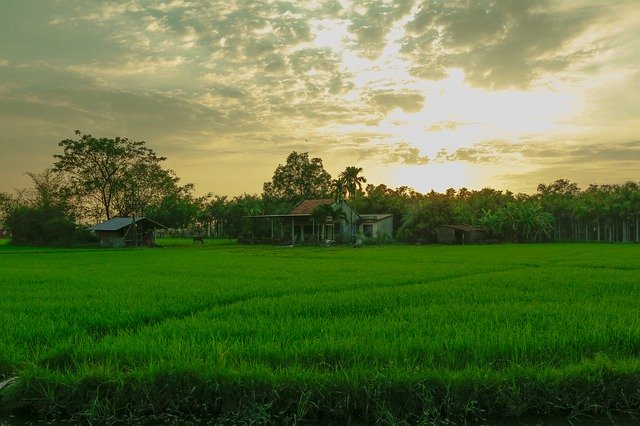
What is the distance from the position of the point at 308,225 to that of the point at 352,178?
628 centimetres

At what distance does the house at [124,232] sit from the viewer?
45750 mm

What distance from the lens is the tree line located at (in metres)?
50.5

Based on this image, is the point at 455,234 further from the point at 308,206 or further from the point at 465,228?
the point at 308,206

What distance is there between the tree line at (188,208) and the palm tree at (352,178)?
3.8 inches

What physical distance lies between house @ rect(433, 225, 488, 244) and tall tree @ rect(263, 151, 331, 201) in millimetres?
18488

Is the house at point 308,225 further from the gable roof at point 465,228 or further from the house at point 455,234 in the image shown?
the gable roof at point 465,228

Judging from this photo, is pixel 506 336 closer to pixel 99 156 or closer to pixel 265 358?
pixel 265 358

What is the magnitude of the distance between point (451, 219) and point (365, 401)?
5100cm

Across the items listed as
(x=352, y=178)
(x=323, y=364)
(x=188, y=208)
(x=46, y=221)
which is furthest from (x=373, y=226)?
(x=323, y=364)

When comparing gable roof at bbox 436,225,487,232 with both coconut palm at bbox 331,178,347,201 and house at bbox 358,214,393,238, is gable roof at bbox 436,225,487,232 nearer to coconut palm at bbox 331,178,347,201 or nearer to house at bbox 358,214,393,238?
house at bbox 358,214,393,238

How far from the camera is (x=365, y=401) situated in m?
4.56

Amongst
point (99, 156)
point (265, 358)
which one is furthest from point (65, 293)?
point (99, 156)

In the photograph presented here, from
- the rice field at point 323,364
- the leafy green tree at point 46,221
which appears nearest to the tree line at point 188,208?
the leafy green tree at point 46,221

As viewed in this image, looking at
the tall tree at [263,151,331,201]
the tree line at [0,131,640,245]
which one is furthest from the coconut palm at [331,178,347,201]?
the tall tree at [263,151,331,201]
